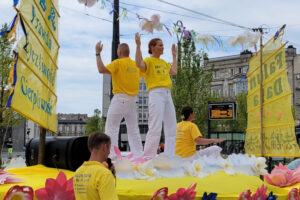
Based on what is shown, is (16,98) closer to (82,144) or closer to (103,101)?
(82,144)

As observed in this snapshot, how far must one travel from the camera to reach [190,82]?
78.6 ft

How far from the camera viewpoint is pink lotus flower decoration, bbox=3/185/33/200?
4406 millimetres

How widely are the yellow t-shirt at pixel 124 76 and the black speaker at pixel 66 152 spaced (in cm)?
91

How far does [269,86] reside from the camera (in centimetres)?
758

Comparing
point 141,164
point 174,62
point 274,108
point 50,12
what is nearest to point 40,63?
point 50,12

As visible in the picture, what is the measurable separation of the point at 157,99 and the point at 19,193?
7.67 feet

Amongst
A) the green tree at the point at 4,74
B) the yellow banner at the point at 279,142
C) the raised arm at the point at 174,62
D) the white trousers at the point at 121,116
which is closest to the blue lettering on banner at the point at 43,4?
the white trousers at the point at 121,116

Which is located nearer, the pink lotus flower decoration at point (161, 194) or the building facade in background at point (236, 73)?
the pink lotus flower decoration at point (161, 194)

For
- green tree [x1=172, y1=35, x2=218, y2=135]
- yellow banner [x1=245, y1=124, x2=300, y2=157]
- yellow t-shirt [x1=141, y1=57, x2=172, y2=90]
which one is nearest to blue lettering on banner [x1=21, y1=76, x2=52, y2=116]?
yellow t-shirt [x1=141, y1=57, x2=172, y2=90]

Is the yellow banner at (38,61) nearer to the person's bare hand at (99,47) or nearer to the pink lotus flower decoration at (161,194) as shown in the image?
the person's bare hand at (99,47)

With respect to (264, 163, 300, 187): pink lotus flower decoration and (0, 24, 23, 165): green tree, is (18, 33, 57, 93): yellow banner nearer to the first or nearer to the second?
(264, 163, 300, 187): pink lotus flower decoration

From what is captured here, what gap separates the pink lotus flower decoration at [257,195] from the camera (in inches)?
197

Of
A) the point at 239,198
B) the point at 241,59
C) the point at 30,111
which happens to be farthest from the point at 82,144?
the point at 241,59

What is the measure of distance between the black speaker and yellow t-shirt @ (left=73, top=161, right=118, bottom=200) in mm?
2195
